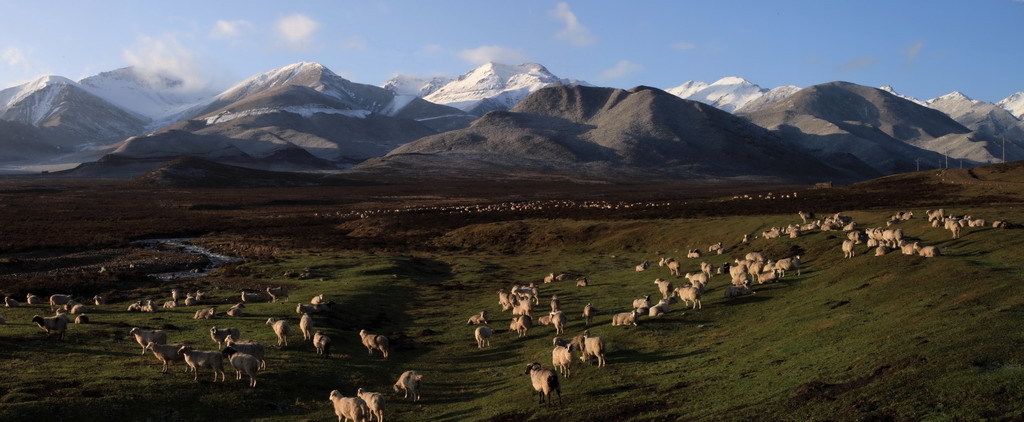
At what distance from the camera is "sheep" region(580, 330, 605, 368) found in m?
24.1

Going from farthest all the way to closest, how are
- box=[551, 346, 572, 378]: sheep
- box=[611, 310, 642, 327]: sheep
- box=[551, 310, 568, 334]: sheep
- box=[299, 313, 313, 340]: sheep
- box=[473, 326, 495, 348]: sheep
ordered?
box=[551, 310, 568, 334]: sheep, box=[611, 310, 642, 327]: sheep, box=[473, 326, 495, 348]: sheep, box=[299, 313, 313, 340]: sheep, box=[551, 346, 572, 378]: sheep

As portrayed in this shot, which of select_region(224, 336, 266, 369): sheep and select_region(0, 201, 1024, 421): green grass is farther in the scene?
select_region(224, 336, 266, 369): sheep

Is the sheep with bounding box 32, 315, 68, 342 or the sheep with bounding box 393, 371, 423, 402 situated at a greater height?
the sheep with bounding box 32, 315, 68, 342

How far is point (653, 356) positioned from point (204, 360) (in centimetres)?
1417

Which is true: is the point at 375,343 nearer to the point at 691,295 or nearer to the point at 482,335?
the point at 482,335

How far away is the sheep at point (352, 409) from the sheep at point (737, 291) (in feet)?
62.6

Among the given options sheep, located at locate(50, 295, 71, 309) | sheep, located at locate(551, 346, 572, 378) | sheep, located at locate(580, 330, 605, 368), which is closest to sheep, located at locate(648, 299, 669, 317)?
sheep, located at locate(580, 330, 605, 368)

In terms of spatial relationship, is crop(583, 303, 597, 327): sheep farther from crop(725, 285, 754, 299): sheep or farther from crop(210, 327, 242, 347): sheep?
crop(210, 327, 242, 347): sheep

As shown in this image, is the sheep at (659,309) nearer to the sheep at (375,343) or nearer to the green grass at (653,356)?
the green grass at (653,356)

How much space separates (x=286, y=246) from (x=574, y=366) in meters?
55.0

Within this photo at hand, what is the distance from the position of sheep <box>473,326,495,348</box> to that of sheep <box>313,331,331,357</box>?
5.62 metres

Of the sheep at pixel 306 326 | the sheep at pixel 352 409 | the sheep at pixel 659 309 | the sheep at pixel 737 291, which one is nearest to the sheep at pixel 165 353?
the sheep at pixel 306 326

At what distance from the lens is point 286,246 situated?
2913 inches

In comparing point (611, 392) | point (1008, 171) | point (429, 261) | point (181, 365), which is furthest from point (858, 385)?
point (1008, 171)
